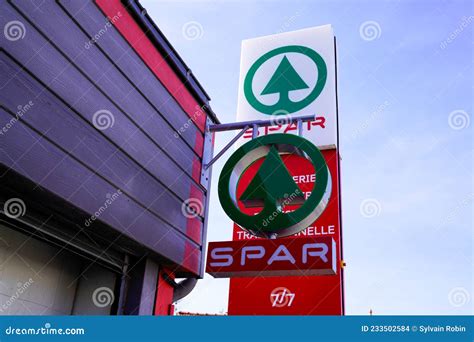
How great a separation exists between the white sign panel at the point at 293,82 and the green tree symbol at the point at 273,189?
134 inches

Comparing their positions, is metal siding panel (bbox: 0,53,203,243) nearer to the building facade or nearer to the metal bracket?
the building facade

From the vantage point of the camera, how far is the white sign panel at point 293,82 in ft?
38.7

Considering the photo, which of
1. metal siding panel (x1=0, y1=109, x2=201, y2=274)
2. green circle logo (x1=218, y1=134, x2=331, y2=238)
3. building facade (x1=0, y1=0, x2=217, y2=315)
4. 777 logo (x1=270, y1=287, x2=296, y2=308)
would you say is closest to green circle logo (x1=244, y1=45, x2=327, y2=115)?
building facade (x1=0, y1=0, x2=217, y2=315)

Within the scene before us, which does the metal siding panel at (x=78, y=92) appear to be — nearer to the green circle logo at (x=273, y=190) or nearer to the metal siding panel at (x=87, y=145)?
the metal siding panel at (x=87, y=145)

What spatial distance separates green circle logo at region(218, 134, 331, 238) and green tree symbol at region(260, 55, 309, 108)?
3615 mm

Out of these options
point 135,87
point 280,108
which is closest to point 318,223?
point 280,108

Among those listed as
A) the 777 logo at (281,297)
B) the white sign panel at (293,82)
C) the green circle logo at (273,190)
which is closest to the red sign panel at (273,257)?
the green circle logo at (273,190)

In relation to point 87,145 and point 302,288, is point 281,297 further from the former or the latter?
point 87,145

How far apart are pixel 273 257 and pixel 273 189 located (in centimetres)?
121

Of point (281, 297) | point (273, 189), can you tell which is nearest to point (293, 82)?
point (273, 189)

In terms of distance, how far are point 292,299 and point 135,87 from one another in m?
5.71

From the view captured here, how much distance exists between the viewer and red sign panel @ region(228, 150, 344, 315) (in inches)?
407

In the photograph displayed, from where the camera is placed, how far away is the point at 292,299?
1066 cm

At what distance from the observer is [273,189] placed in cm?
826
